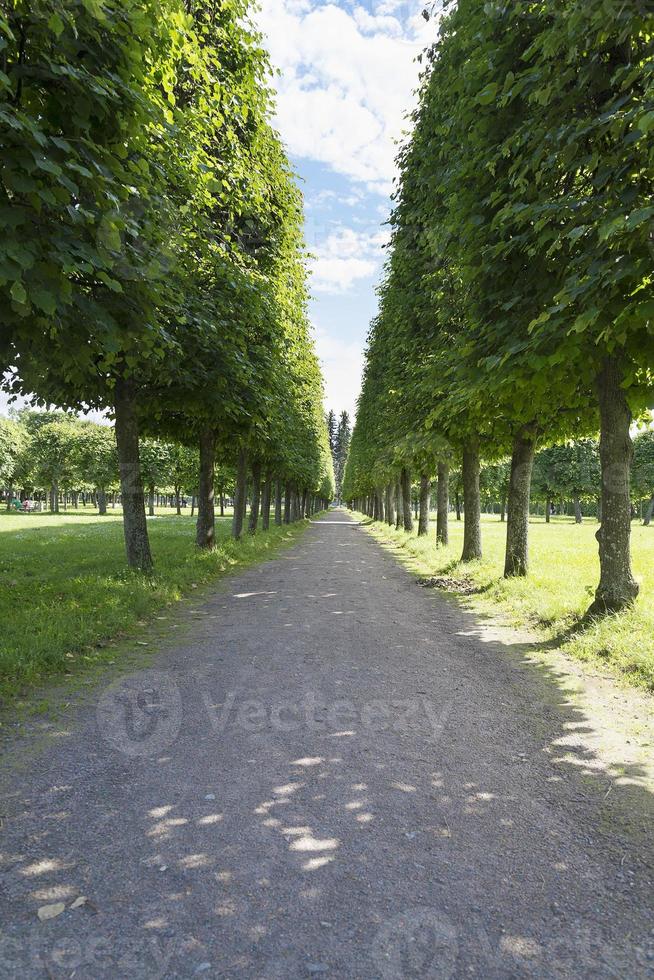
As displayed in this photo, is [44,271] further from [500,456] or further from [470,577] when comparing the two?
[500,456]

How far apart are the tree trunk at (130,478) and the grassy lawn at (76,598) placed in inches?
18.3

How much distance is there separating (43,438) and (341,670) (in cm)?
6360

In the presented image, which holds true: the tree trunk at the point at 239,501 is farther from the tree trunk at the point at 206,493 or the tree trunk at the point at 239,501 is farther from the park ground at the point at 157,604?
the tree trunk at the point at 206,493

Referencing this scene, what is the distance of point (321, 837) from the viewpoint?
3.16 meters

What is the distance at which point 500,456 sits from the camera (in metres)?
15.9

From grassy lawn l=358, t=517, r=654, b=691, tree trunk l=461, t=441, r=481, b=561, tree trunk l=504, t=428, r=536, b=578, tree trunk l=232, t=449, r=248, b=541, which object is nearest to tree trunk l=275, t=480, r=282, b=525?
tree trunk l=232, t=449, r=248, b=541

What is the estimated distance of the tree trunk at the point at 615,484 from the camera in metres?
7.92

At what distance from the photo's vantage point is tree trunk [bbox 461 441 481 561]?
49.8ft

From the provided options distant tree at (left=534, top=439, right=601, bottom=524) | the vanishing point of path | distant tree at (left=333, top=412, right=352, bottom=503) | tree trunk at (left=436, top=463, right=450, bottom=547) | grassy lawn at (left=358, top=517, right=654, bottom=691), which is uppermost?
distant tree at (left=333, top=412, right=352, bottom=503)


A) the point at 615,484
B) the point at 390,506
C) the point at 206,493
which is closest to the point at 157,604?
the point at 206,493

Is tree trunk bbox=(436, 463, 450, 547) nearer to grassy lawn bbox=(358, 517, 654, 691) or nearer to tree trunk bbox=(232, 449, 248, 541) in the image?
grassy lawn bbox=(358, 517, 654, 691)

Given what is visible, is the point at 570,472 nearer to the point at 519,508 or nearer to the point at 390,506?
the point at 390,506

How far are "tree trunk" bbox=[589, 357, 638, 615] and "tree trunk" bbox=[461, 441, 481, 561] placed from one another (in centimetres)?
685

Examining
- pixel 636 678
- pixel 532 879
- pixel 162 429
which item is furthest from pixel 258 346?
pixel 532 879
